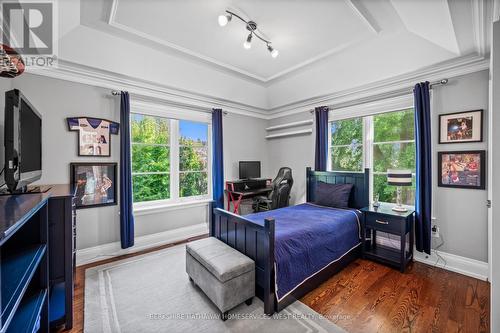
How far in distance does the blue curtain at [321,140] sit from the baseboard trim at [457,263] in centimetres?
182

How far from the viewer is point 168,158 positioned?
12.5 feet

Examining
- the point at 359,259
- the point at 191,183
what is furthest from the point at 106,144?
the point at 359,259

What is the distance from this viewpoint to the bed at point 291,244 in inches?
73.8

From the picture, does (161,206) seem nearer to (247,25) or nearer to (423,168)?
(247,25)

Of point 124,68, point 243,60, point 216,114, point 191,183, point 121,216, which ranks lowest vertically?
point 121,216

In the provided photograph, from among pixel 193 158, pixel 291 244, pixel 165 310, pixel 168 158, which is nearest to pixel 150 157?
pixel 168 158

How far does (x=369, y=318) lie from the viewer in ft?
6.10

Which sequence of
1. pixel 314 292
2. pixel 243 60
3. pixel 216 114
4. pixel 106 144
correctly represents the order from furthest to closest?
pixel 216 114 < pixel 243 60 < pixel 106 144 < pixel 314 292

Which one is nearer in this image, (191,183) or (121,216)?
(121,216)

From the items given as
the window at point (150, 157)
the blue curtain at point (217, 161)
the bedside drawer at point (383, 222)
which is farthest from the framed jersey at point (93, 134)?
the bedside drawer at point (383, 222)

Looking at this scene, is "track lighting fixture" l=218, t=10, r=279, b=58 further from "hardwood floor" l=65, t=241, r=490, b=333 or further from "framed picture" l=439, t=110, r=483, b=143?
"hardwood floor" l=65, t=241, r=490, b=333

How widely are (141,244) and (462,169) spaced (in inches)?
174

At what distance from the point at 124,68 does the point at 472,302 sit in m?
4.69

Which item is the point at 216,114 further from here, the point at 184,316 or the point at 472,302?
the point at 472,302
